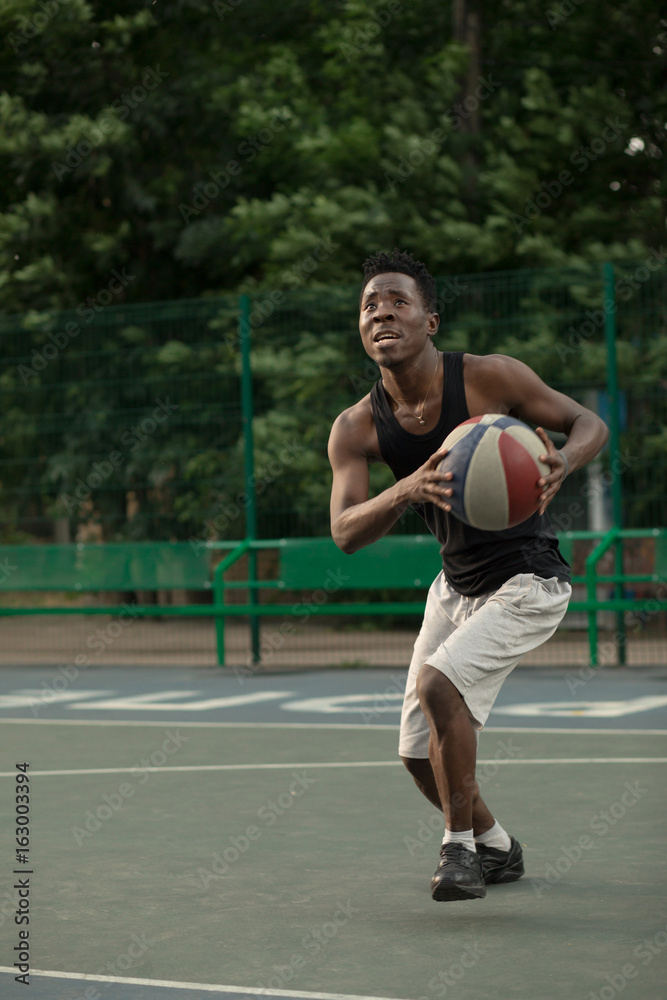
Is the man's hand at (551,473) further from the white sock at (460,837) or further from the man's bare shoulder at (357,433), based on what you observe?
the white sock at (460,837)

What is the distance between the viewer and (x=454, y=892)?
5.12 meters

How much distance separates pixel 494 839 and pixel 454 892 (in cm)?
63

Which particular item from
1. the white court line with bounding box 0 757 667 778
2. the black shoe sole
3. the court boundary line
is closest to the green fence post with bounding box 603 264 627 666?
the court boundary line

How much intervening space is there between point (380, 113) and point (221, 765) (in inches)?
527

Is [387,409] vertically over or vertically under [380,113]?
under

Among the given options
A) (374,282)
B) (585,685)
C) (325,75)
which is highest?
(325,75)

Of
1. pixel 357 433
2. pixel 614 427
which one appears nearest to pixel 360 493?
pixel 357 433

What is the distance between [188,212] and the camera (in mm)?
21984

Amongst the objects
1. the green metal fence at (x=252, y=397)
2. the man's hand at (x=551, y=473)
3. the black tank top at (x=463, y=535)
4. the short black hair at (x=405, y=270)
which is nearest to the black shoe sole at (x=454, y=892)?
the black tank top at (x=463, y=535)

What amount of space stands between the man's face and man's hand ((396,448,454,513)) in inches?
21.0

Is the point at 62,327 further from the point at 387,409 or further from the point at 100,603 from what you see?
the point at 387,409

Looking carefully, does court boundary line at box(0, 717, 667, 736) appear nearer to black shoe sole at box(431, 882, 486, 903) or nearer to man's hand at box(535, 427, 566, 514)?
black shoe sole at box(431, 882, 486, 903)

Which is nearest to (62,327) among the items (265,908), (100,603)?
(100,603)

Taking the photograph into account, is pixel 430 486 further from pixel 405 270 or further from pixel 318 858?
pixel 318 858
